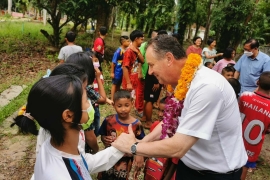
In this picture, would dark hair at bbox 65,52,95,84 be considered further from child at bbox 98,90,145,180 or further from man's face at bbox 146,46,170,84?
man's face at bbox 146,46,170,84

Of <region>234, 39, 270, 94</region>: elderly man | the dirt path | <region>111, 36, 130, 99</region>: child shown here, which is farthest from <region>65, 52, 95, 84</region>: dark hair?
<region>234, 39, 270, 94</region>: elderly man

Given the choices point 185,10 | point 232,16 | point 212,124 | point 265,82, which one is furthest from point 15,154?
point 232,16

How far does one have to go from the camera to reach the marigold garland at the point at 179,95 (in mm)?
1892

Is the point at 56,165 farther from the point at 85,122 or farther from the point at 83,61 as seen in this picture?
the point at 83,61

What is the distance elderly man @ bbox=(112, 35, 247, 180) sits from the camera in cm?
169

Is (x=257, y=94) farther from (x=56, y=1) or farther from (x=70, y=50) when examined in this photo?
(x=56, y=1)

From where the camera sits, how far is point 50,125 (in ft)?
4.58

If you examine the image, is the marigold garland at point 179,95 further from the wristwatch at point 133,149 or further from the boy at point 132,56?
the boy at point 132,56

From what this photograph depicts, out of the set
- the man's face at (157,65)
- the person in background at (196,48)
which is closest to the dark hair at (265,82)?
the man's face at (157,65)

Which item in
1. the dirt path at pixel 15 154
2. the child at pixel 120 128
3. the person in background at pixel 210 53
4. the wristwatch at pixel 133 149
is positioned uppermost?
the person in background at pixel 210 53

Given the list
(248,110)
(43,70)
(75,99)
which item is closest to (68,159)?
(75,99)

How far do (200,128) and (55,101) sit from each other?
895 millimetres

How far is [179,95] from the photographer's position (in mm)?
2025

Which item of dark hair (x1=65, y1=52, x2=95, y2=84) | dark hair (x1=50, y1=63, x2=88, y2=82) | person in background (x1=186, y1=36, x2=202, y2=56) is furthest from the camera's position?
person in background (x1=186, y1=36, x2=202, y2=56)
